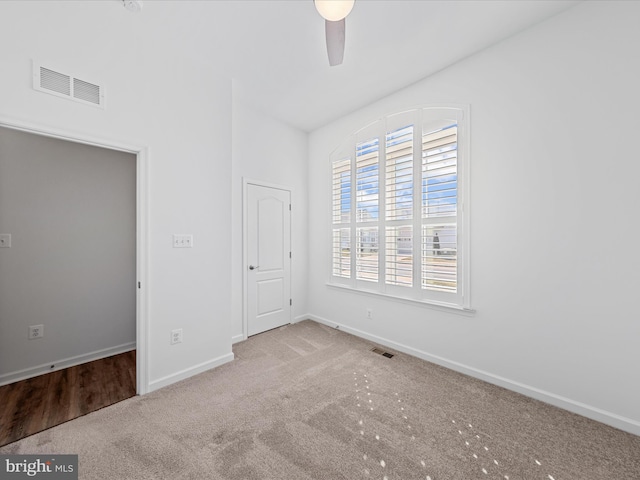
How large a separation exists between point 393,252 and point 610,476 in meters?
2.17

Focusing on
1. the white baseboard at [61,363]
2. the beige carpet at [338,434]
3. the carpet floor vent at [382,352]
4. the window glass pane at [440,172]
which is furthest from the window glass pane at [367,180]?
the white baseboard at [61,363]

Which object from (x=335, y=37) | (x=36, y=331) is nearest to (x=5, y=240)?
(x=36, y=331)

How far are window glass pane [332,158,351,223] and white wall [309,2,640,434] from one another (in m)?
1.40

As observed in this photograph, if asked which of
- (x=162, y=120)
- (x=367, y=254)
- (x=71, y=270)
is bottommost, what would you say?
(x=71, y=270)

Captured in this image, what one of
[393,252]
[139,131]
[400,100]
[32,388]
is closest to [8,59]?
[139,131]

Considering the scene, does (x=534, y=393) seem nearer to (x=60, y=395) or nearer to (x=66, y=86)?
(x=60, y=395)

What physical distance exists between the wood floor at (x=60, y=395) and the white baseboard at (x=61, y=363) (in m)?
0.06

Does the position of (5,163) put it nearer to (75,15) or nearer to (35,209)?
(35,209)

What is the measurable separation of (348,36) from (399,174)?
143 centimetres

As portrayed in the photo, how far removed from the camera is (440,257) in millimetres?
2738

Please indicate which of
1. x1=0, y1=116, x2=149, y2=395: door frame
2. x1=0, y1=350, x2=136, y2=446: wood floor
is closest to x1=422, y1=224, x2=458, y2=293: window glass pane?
x1=0, y1=116, x2=149, y2=395: door frame

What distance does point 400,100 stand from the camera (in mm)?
3053

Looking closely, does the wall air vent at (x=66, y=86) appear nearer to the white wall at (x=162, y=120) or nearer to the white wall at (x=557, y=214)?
the white wall at (x=162, y=120)

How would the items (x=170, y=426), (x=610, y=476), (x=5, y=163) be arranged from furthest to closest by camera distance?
(x=5, y=163)
(x=170, y=426)
(x=610, y=476)
